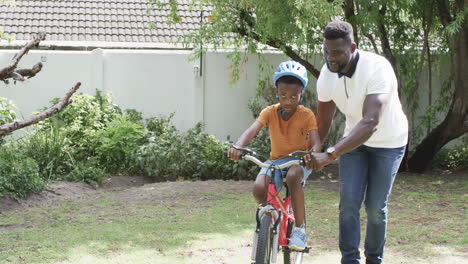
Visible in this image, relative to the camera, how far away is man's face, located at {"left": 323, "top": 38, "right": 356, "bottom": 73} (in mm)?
4332

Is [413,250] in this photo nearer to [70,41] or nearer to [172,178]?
[172,178]

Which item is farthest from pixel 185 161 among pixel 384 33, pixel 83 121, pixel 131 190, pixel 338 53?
pixel 338 53

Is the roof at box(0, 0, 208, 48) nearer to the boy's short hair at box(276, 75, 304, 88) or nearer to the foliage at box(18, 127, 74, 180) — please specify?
the foliage at box(18, 127, 74, 180)

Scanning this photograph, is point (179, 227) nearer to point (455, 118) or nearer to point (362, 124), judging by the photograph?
point (362, 124)

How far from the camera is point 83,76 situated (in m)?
12.0

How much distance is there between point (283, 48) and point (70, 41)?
735 centimetres

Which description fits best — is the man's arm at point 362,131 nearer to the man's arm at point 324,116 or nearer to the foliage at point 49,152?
the man's arm at point 324,116

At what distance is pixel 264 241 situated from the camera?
14.6 ft

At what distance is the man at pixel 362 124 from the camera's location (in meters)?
4.36

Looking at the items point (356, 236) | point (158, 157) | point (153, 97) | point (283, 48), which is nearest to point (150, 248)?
point (356, 236)

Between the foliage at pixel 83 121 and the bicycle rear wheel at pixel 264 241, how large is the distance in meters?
6.84

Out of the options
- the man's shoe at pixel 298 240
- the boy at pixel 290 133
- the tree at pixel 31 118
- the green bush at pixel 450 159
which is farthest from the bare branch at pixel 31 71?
the green bush at pixel 450 159

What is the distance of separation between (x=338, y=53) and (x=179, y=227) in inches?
135

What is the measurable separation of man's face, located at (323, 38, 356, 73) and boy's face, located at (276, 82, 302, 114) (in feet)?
1.58
